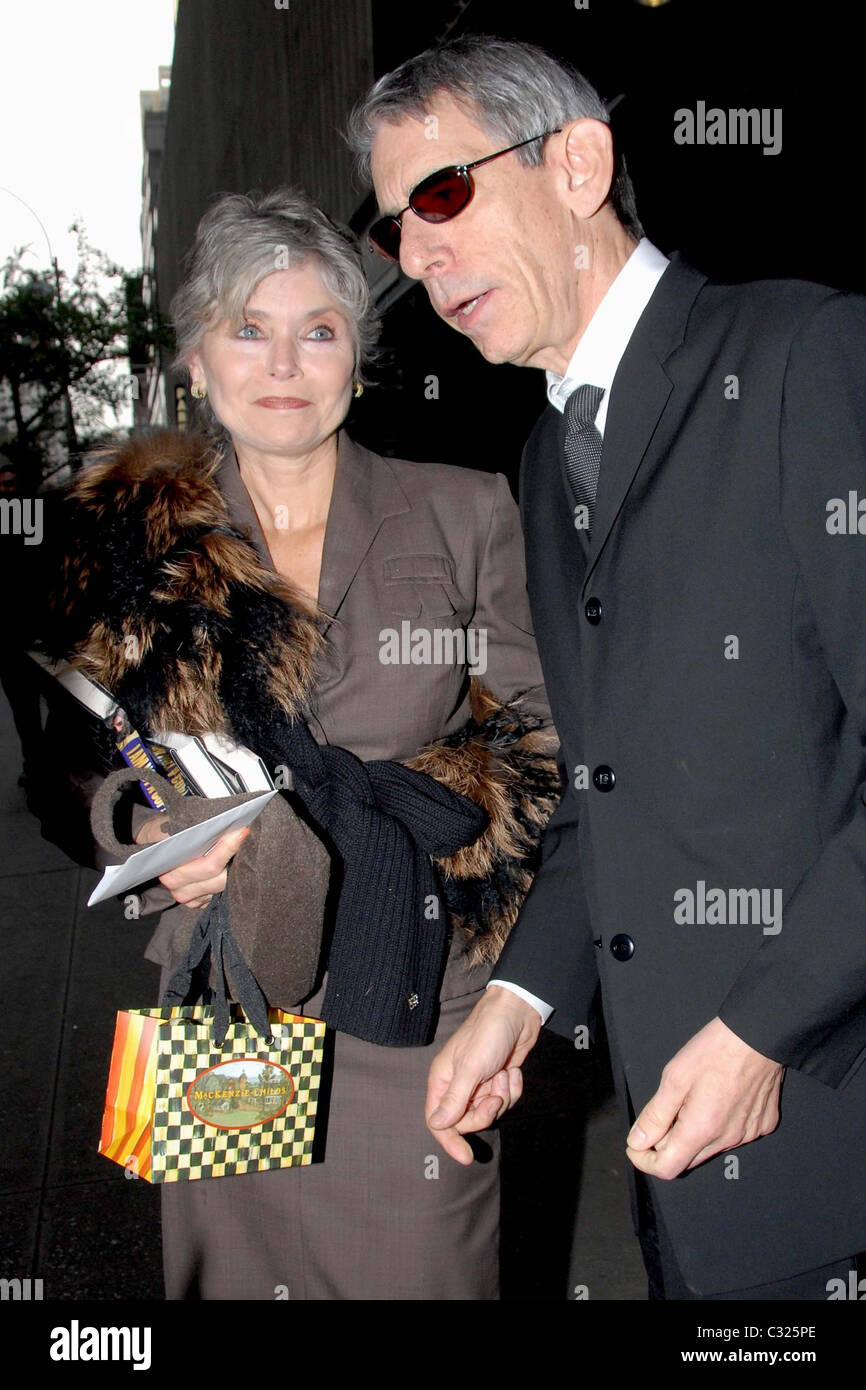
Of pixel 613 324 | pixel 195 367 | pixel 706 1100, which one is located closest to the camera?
pixel 706 1100

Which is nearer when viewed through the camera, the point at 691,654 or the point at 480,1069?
the point at 691,654

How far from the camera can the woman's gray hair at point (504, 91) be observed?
1.75 metres

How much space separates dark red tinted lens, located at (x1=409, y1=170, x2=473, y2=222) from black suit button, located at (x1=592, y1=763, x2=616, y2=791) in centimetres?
87

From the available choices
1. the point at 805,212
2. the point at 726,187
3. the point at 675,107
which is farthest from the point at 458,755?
the point at 675,107

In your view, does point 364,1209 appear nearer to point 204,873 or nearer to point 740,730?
point 204,873

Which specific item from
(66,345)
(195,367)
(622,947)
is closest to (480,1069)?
(622,947)

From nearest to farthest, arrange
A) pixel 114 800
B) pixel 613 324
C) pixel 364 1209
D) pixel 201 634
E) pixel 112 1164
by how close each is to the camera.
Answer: pixel 613 324, pixel 114 800, pixel 201 634, pixel 364 1209, pixel 112 1164

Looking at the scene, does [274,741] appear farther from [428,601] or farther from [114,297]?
[114,297]

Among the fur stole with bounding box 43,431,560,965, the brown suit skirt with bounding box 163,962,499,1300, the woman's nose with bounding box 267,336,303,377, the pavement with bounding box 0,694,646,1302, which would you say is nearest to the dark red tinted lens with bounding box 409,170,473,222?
the woman's nose with bounding box 267,336,303,377

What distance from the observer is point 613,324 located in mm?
1700

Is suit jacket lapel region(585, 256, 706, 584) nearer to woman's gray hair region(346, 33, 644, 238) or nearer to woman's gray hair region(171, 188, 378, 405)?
woman's gray hair region(346, 33, 644, 238)

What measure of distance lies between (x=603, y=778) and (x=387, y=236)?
103cm

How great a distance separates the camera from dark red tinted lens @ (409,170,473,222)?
5.76 ft
